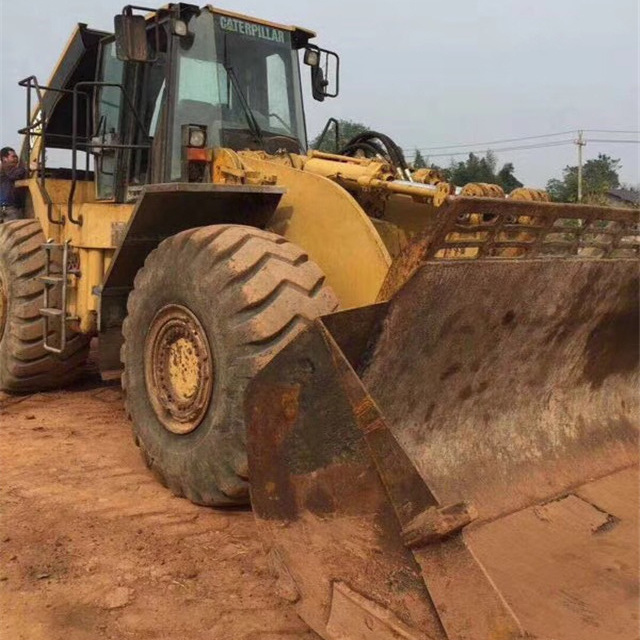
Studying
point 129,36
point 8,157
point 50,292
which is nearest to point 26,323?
point 50,292

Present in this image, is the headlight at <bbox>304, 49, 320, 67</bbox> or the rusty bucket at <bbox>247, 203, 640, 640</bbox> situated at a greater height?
the headlight at <bbox>304, 49, 320, 67</bbox>

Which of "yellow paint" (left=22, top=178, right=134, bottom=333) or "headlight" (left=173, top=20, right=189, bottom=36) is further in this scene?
"yellow paint" (left=22, top=178, right=134, bottom=333)

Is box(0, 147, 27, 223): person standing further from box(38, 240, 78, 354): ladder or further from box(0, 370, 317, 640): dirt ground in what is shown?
box(0, 370, 317, 640): dirt ground

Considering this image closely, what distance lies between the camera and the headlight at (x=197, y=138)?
4.57 m

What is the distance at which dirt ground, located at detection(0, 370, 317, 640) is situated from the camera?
104 inches

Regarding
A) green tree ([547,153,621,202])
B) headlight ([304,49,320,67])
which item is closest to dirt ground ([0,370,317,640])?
headlight ([304,49,320,67])

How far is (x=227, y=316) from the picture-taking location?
334 centimetres

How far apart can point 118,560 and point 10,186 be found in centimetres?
507

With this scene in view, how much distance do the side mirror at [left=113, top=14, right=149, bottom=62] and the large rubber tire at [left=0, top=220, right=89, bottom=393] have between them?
203cm

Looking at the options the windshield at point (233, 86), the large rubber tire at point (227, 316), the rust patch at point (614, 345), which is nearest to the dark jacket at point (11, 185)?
the windshield at point (233, 86)

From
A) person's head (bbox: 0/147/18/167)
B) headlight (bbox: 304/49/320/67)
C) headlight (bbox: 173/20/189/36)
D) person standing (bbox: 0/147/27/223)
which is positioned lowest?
person standing (bbox: 0/147/27/223)

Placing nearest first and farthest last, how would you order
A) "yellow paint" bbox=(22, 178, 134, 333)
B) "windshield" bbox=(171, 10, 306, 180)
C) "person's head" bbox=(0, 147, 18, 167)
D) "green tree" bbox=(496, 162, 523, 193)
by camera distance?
"windshield" bbox=(171, 10, 306, 180) → "yellow paint" bbox=(22, 178, 134, 333) → "person's head" bbox=(0, 147, 18, 167) → "green tree" bbox=(496, 162, 523, 193)

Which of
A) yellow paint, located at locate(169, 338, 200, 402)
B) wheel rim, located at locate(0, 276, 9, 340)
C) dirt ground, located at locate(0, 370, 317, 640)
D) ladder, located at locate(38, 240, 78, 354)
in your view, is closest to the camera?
dirt ground, located at locate(0, 370, 317, 640)

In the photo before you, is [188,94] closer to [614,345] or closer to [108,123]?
[108,123]
